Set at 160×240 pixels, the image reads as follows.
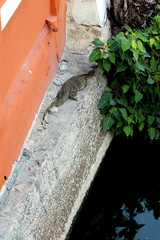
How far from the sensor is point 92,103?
5.45m

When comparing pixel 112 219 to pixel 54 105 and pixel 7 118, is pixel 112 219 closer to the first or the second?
pixel 54 105

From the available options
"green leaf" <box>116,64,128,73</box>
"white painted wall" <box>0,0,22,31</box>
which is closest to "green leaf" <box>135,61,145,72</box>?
"green leaf" <box>116,64,128,73</box>

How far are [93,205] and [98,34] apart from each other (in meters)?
2.32

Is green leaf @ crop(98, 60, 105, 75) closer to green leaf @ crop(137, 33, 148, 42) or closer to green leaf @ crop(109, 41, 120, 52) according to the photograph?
green leaf @ crop(109, 41, 120, 52)

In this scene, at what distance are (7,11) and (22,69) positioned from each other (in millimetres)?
840

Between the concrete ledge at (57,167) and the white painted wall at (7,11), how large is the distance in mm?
1393

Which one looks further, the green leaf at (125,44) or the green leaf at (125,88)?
the green leaf at (125,88)

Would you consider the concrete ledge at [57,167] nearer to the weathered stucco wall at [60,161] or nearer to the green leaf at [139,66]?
the weathered stucco wall at [60,161]

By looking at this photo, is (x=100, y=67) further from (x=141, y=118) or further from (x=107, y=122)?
(x=141, y=118)

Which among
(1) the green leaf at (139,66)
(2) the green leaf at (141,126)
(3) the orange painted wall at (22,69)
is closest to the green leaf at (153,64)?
(1) the green leaf at (139,66)

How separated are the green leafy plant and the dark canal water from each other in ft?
1.64

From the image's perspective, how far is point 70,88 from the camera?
502cm

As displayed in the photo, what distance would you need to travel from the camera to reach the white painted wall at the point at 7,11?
129 inches

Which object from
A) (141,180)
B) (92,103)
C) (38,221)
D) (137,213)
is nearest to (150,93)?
(92,103)
